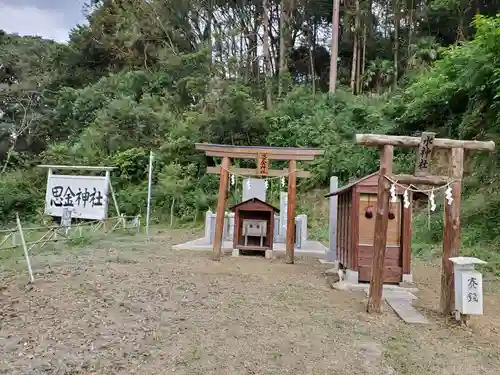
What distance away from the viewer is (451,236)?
4.83 metres

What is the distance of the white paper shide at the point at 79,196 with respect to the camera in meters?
11.7

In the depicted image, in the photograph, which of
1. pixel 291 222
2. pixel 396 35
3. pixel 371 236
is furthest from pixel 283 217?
pixel 396 35

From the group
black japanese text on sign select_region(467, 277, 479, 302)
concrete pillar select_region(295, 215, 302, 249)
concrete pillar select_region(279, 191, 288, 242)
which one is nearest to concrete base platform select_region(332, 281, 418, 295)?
black japanese text on sign select_region(467, 277, 479, 302)

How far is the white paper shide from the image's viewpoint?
11.7m

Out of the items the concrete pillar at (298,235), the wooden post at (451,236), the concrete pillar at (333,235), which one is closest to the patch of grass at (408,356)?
the wooden post at (451,236)

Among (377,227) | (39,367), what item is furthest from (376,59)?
(39,367)

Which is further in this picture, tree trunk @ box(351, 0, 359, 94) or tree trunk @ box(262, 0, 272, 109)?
tree trunk @ box(351, 0, 359, 94)

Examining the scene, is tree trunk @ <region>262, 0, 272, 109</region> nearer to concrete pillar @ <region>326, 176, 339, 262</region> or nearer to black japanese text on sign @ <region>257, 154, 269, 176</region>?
black japanese text on sign @ <region>257, 154, 269, 176</region>

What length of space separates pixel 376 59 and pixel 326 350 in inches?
743

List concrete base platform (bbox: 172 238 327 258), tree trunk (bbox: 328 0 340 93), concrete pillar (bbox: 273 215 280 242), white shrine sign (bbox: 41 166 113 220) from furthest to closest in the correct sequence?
Answer: tree trunk (bbox: 328 0 340 93) → white shrine sign (bbox: 41 166 113 220) → concrete pillar (bbox: 273 215 280 242) → concrete base platform (bbox: 172 238 327 258)

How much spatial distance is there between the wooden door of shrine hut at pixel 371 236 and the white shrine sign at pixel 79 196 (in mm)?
7516

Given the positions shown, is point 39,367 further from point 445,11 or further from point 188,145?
point 445,11

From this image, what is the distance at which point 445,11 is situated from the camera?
17859 millimetres

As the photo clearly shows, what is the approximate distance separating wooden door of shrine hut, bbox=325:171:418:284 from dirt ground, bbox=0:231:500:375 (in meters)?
0.50
